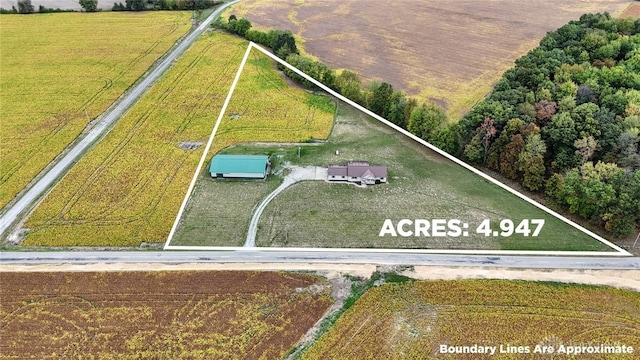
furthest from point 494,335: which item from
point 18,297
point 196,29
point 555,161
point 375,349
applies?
point 196,29

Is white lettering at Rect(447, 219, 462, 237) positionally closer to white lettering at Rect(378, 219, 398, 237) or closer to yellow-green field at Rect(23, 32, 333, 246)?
Result: white lettering at Rect(378, 219, 398, 237)

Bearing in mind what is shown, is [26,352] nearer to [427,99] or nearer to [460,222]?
[460,222]

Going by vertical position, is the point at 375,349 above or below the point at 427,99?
below

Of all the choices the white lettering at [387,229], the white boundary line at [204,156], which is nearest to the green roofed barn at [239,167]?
the white boundary line at [204,156]

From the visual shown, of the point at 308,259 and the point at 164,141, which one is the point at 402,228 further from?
the point at 164,141

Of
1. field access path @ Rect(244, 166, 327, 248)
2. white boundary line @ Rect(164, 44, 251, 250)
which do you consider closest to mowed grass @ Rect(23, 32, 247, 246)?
white boundary line @ Rect(164, 44, 251, 250)

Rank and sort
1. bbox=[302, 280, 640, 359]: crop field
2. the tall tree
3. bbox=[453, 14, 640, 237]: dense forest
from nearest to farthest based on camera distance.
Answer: bbox=[302, 280, 640, 359]: crop field → bbox=[453, 14, 640, 237]: dense forest → the tall tree
